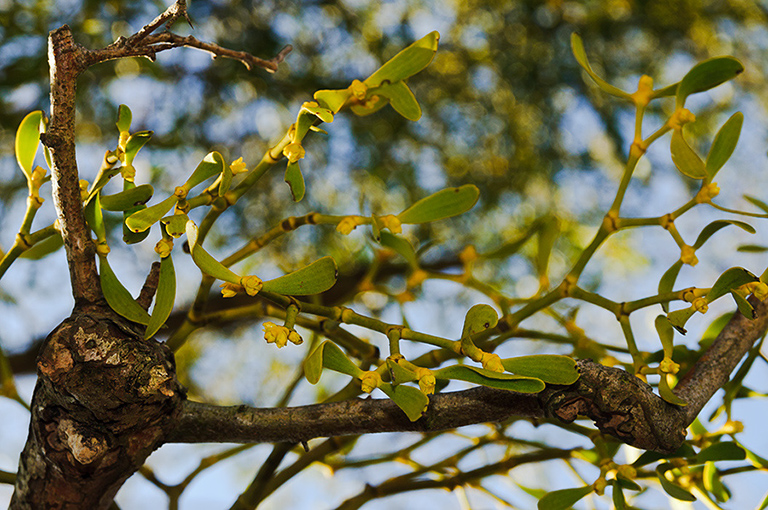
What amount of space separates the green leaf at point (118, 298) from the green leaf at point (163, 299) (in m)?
0.01

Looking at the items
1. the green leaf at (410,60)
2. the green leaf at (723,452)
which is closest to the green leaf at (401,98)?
the green leaf at (410,60)

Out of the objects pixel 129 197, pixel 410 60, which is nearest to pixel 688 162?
pixel 410 60

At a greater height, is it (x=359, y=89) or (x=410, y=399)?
(x=359, y=89)

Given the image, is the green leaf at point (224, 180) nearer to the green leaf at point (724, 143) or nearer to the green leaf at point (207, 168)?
the green leaf at point (207, 168)

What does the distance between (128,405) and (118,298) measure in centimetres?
4

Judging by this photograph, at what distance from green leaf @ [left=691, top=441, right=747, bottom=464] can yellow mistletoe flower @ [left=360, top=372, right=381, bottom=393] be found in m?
0.17

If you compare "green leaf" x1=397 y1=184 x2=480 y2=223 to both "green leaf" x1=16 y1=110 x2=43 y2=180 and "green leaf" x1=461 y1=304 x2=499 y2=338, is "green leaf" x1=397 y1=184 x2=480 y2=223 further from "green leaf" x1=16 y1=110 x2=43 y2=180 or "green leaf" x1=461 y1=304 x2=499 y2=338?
"green leaf" x1=16 y1=110 x2=43 y2=180

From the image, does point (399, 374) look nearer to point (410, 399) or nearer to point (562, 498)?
point (410, 399)

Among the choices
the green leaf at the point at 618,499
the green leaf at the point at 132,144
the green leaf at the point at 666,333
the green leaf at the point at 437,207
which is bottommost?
the green leaf at the point at 618,499

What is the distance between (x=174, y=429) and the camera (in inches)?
11.0

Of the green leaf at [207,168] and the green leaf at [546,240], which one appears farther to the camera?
the green leaf at [546,240]

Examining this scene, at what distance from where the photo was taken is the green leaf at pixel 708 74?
27 centimetres

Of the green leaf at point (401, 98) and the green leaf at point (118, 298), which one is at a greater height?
the green leaf at point (401, 98)

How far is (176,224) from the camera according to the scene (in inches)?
9.2
